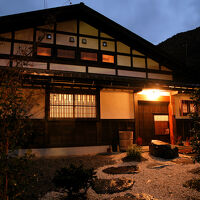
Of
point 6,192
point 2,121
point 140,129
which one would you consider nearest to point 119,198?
point 6,192

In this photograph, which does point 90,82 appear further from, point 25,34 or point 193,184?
point 193,184

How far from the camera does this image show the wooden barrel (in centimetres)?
977

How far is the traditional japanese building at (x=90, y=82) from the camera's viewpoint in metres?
9.05

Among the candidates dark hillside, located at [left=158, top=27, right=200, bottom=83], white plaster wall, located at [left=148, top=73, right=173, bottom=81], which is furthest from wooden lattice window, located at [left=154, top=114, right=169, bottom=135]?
dark hillside, located at [left=158, top=27, right=200, bottom=83]

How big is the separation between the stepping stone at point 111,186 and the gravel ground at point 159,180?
122 millimetres

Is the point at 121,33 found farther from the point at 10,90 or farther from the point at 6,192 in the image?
the point at 6,192

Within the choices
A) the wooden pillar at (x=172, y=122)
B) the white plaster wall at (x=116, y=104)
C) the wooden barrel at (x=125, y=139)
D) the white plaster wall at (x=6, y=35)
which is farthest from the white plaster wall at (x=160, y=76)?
the white plaster wall at (x=6, y=35)

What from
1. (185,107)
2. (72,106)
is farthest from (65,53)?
(185,107)

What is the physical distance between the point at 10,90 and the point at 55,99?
709cm

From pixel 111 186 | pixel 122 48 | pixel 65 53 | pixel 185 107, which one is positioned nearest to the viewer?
pixel 111 186

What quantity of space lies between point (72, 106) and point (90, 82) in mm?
1799

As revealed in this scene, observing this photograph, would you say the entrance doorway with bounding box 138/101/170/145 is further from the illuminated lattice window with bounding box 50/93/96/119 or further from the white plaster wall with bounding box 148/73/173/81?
the illuminated lattice window with bounding box 50/93/96/119

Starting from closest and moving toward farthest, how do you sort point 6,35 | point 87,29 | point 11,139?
point 11,139
point 6,35
point 87,29

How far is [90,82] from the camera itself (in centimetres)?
919
